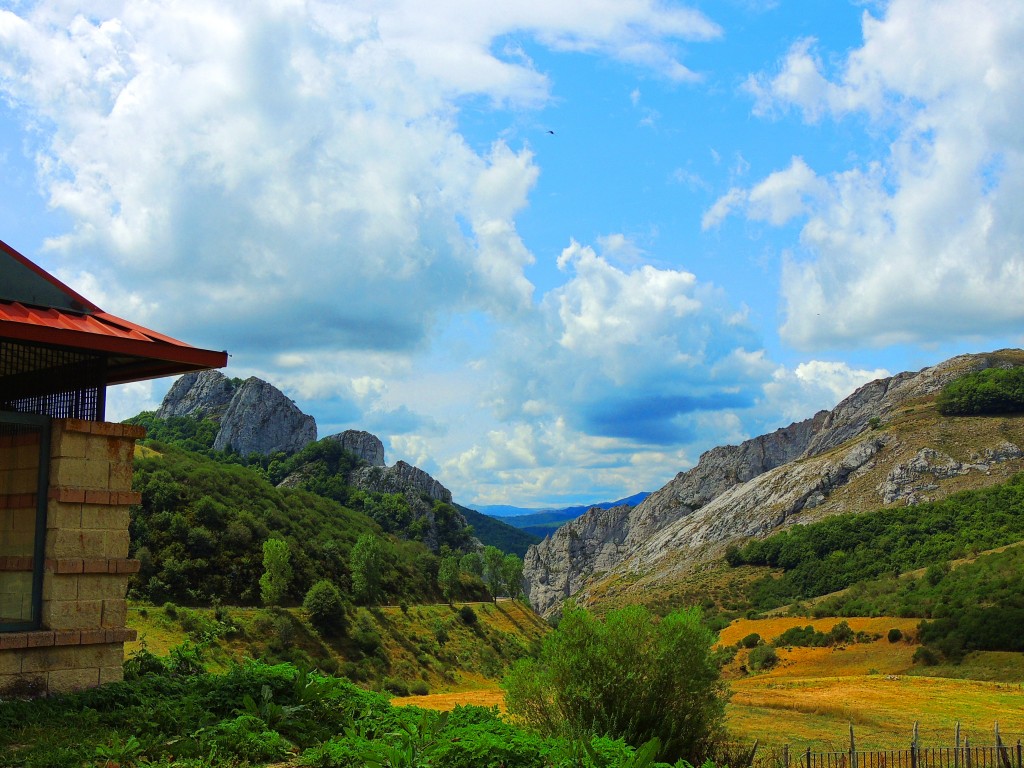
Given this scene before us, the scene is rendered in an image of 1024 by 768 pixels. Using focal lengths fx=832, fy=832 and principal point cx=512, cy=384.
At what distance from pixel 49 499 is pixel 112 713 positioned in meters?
2.22

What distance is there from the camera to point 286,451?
10512cm

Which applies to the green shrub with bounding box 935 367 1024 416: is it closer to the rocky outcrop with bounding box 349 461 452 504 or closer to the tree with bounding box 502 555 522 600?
the tree with bounding box 502 555 522 600

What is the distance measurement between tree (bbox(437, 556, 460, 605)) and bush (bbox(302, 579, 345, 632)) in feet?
62.5

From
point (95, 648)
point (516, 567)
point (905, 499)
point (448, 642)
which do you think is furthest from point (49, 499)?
point (905, 499)

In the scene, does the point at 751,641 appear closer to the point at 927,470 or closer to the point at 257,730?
the point at 927,470

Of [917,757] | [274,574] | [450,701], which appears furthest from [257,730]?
[274,574]

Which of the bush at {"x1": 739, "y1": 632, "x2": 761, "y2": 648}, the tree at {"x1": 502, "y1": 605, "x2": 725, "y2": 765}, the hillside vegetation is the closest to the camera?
the tree at {"x1": 502, "y1": 605, "x2": 725, "y2": 765}

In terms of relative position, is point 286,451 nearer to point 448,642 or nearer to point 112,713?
point 448,642

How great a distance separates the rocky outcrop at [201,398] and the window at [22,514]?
103 meters

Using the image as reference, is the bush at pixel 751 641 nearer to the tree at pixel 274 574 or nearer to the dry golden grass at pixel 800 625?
the dry golden grass at pixel 800 625

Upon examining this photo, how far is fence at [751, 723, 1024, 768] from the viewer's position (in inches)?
634

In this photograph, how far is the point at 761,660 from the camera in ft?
160

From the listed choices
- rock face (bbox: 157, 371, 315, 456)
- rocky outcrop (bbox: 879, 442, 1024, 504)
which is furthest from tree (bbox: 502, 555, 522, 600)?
rocky outcrop (bbox: 879, 442, 1024, 504)

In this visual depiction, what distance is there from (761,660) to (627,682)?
39722 mm
